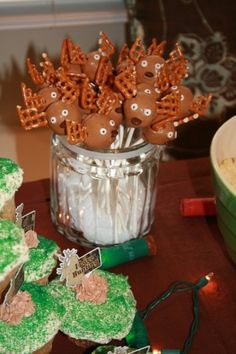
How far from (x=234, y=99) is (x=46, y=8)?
730mm

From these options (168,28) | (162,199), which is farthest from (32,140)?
(162,199)

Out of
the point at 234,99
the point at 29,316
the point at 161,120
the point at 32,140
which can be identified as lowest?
the point at 32,140

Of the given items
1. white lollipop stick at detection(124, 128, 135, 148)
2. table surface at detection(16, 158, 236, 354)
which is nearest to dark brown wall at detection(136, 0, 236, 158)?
table surface at detection(16, 158, 236, 354)

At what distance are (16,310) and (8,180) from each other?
0.59 ft

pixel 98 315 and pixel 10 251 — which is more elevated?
pixel 10 251

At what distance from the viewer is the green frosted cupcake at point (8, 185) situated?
61 cm

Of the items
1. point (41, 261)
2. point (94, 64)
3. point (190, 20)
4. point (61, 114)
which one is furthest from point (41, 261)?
point (190, 20)

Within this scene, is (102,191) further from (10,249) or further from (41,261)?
(10,249)

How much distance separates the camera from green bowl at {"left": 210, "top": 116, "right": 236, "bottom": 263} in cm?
82

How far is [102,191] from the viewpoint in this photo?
0.93m

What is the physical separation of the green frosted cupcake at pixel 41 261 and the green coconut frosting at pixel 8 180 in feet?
0.59

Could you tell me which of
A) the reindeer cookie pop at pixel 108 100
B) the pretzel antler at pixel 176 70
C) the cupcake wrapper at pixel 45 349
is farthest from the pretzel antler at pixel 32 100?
the cupcake wrapper at pixel 45 349

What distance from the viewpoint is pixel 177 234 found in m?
1.02

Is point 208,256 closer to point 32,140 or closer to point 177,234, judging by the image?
point 177,234
